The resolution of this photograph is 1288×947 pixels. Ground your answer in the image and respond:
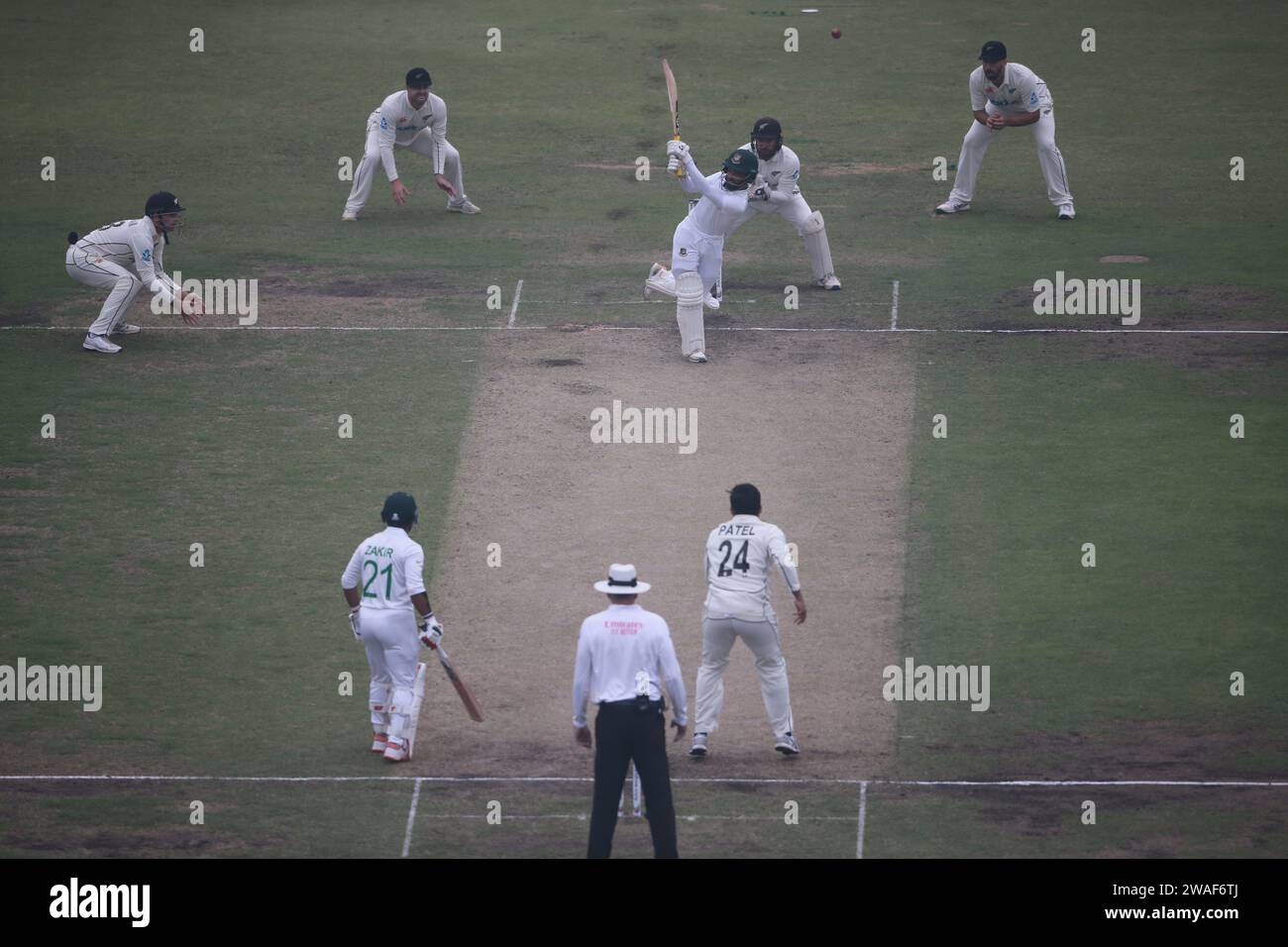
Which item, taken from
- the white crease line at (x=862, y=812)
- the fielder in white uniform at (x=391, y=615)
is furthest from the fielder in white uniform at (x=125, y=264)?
the white crease line at (x=862, y=812)

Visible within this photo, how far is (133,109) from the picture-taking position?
33.9 metres

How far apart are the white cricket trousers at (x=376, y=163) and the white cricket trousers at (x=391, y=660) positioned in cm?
1387

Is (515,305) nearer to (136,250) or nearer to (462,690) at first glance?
(136,250)

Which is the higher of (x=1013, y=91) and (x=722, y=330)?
(x=1013, y=91)

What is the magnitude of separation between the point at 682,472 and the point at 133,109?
1716 cm

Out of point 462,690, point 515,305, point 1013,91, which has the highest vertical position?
point 1013,91

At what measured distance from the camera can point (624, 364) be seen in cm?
2381

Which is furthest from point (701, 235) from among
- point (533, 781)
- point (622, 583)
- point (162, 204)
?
point (622, 583)

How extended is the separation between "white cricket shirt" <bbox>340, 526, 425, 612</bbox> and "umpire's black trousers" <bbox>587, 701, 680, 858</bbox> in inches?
100

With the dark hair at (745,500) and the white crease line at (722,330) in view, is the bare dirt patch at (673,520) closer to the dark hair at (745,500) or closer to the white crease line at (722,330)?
the white crease line at (722,330)

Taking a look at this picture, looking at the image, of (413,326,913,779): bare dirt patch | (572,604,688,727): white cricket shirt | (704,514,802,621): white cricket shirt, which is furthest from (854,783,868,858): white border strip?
(572,604,688,727): white cricket shirt

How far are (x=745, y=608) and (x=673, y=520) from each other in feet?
16.1

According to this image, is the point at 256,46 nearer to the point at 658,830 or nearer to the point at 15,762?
the point at 15,762

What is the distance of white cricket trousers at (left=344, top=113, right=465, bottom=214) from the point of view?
28.3 m
